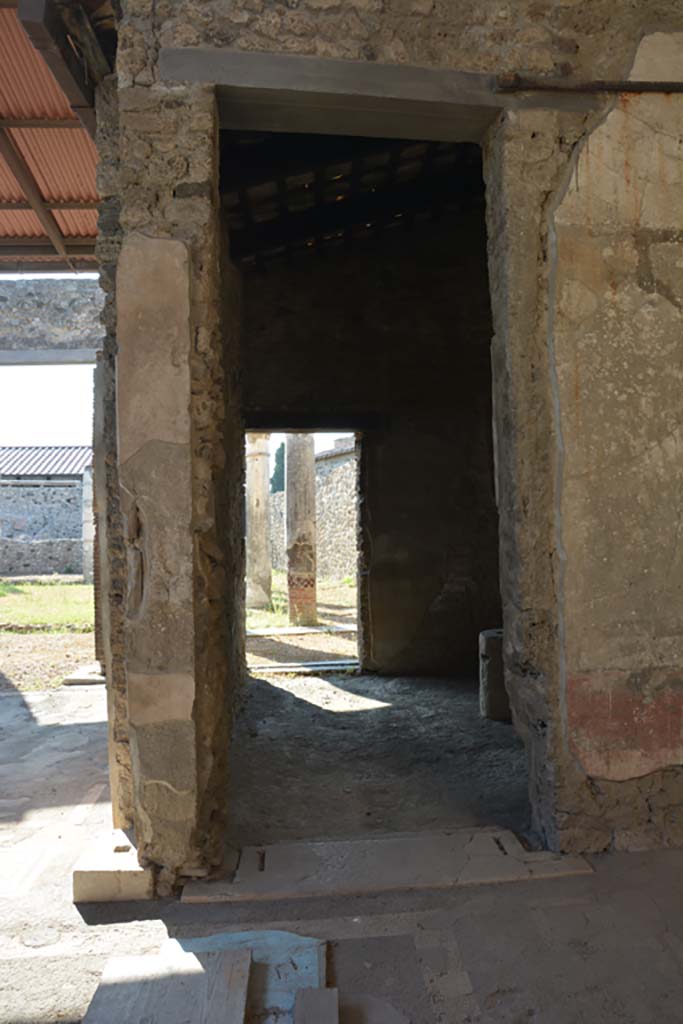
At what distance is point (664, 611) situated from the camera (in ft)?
10.1

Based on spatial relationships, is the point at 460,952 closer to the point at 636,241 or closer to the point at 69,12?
the point at 636,241

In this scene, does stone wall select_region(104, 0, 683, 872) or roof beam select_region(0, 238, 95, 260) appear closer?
stone wall select_region(104, 0, 683, 872)

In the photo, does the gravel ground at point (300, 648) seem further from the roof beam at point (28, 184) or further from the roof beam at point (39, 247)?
the roof beam at point (28, 184)

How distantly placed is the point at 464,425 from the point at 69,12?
193 inches

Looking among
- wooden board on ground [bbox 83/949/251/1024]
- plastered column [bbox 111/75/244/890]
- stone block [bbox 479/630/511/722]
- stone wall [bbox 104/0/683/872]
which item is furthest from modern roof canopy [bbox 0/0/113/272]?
stone block [bbox 479/630/511/722]

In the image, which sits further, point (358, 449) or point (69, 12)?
point (358, 449)

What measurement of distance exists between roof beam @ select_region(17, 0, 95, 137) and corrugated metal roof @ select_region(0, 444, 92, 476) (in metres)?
20.6

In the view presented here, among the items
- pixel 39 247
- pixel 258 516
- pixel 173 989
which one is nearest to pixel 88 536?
pixel 258 516

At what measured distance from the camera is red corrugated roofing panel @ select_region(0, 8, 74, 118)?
366 cm

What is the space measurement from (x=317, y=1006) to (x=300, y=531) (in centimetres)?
985

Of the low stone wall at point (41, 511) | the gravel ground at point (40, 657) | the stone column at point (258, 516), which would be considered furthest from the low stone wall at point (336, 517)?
the gravel ground at point (40, 657)

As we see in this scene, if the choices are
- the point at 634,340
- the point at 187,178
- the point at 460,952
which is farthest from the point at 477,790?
the point at 187,178

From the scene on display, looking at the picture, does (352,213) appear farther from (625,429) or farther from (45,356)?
(45,356)

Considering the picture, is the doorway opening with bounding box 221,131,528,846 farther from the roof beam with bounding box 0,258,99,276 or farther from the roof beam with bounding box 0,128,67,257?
the roof beam with bounding box 0,128,67,257
